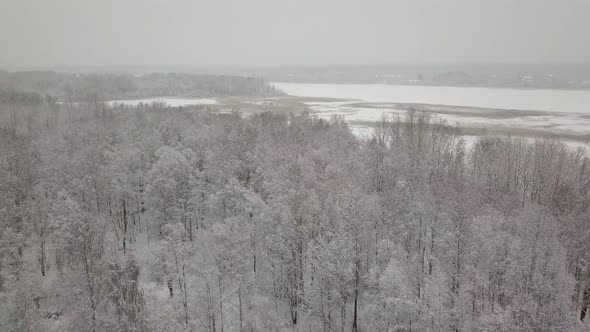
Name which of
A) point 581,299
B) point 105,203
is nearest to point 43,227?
point 105,203

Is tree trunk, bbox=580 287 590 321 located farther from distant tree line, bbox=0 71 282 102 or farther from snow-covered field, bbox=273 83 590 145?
distant tree line, bbox=0 71 282 102

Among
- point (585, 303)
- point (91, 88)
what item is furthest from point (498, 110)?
point (91, 88)

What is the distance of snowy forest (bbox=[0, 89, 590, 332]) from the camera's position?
99.5 feet

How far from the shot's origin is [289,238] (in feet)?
120

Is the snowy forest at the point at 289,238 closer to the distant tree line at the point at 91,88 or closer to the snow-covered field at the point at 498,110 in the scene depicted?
the snow-covered field at the point at 498,110

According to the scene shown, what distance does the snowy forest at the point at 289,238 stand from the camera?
30.3m

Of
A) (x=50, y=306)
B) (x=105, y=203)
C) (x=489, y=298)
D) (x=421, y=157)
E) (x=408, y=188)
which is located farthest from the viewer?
(x=421, y=157)

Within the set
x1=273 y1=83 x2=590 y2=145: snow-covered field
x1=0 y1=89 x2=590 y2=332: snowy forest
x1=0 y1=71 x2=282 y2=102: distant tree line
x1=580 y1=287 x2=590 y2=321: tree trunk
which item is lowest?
x1=580 y1=287 x2=590 y2=321: tree trunk

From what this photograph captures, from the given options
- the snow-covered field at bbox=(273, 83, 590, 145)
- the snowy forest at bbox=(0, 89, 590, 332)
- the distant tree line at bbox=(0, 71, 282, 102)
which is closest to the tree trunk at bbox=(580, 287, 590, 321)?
the snowy forest at bbox=(0, 89, 590, 332)

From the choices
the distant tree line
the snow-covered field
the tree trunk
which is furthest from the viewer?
the distant tree line

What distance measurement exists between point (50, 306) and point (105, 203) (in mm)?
21398

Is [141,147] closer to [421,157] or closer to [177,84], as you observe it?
[421,157]

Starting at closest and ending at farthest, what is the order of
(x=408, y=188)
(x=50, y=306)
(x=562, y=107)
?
1. (x=50, y=306)
2. (x=408, y=188)
3. (x=562, y=107)

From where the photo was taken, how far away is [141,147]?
60.1m
